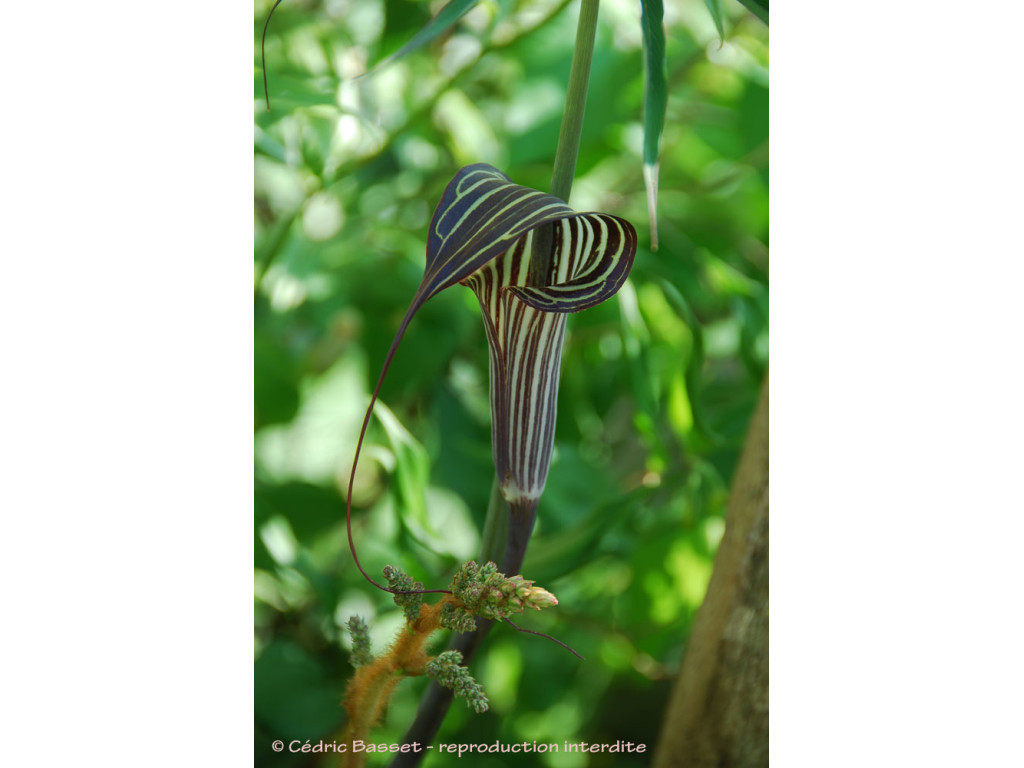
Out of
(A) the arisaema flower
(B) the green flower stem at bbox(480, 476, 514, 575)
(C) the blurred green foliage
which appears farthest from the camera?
(C) the blurred green foliage

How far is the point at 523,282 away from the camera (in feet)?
1.90

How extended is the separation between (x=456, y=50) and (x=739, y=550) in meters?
0.53

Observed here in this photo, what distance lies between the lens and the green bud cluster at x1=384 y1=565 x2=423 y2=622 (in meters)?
0.59

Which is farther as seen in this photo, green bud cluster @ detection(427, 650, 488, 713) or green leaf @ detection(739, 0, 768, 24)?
green leaf @ detection(739, 0, 768, 24)

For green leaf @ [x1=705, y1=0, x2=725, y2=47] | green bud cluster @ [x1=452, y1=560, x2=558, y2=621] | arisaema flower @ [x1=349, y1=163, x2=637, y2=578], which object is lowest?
green bud cluster @ [x1=452, y1=560, x2=558, y2=621]

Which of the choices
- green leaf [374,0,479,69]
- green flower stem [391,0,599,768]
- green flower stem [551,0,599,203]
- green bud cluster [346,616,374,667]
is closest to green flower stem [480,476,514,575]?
green flower stem [391,0,599,768]

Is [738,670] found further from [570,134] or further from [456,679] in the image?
[570,134]

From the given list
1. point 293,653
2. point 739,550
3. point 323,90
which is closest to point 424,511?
A: point 293,653

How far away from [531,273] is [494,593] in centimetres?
21

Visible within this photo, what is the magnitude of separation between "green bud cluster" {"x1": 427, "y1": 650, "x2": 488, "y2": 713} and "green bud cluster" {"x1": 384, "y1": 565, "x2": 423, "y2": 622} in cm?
4

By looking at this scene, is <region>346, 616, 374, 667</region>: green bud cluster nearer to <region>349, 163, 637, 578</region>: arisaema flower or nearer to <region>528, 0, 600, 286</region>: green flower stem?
<region>349, 163, 637, 578</region>: arisaema flower

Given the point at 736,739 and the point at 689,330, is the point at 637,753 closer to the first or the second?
the point at 736,739

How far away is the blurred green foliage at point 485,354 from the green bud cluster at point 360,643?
0.20 ft

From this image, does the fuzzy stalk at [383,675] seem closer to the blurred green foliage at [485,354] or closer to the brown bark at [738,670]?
the blurred green foliage at [485,354]
